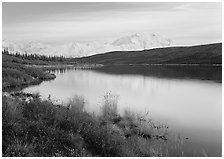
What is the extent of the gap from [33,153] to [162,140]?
21.6 ft

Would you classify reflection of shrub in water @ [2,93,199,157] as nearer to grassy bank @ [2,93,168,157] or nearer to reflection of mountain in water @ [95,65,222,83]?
grassy bank @ [2,93,168,157]

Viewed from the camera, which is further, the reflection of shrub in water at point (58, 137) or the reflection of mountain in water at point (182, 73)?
the reflection of mountain in water at point (182, 73)

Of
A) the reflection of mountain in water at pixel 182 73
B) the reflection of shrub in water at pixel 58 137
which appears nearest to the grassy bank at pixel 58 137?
the reflection of shrub in water at pixel 58 137

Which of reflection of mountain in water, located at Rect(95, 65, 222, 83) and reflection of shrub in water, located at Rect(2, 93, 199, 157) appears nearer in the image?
reflection of shrub in water, located at Rect(2, 93, 199, 157)

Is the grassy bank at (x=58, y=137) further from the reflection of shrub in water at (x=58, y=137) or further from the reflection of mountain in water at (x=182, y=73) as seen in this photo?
the reflection of mountain in water at (x=182, y=73)

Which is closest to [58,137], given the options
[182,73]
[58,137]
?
[58,137]

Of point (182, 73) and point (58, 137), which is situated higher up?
point (182, 73)

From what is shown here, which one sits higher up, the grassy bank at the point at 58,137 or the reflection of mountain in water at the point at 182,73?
the reflection of mountain in water at the point at 182,73

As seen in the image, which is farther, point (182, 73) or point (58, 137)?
point (182, 73)

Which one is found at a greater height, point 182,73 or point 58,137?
point 182,73

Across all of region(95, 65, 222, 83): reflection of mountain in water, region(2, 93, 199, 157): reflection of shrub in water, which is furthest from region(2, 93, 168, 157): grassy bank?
region(95, 65, 222, 83): reflection of mountain in water

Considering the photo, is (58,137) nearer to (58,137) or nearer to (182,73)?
(58,137)

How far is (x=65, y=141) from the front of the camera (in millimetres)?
10656

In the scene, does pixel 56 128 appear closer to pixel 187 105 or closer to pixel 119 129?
pixel 119 129
